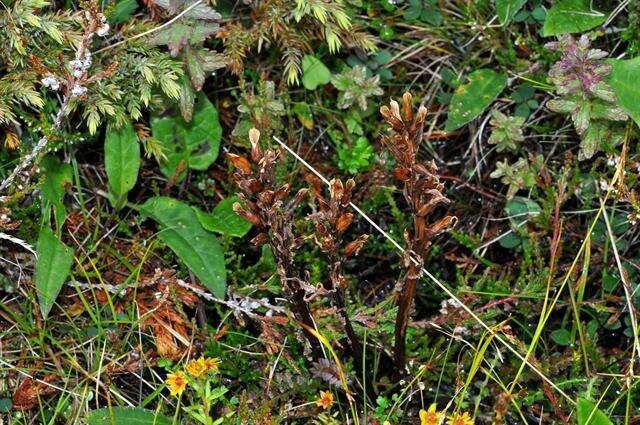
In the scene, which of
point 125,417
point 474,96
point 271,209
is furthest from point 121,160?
point 474,96

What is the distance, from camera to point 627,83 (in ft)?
9.28

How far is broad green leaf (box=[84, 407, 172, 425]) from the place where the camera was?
8.07 ft

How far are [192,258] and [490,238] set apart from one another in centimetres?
108

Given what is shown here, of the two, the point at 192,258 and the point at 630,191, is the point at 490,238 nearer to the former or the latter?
the point at 630,191

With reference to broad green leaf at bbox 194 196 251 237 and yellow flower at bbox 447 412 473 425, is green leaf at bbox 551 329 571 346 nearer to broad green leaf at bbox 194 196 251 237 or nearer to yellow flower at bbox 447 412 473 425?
yellow flower at bbox 447 412 473 425

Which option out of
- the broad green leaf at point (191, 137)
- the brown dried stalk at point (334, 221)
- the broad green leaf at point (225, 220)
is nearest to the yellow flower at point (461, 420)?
the brown dried stalk at point (334, 221)

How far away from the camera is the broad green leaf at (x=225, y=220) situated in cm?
285

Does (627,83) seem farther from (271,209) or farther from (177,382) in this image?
(177,382)

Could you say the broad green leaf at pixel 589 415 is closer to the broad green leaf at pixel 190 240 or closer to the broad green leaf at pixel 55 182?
the broad green leaf at pixel 190 240

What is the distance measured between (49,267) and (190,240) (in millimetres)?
480

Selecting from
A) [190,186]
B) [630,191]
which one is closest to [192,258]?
[190,186]

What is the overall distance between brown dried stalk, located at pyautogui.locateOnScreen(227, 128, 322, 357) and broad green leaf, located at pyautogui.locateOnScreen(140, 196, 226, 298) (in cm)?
48

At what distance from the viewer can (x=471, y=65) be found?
3197mm

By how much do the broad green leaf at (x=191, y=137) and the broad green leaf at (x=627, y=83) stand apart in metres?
1.44
